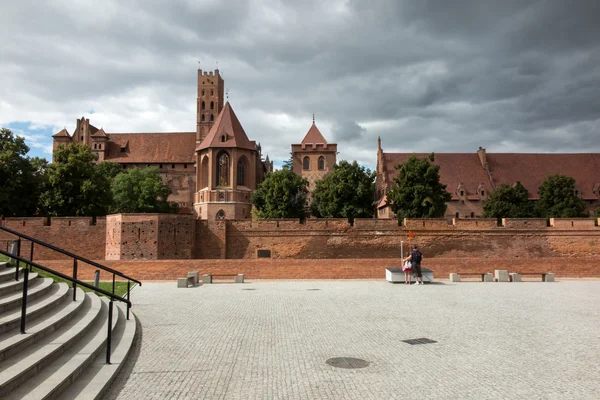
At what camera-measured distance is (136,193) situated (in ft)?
163

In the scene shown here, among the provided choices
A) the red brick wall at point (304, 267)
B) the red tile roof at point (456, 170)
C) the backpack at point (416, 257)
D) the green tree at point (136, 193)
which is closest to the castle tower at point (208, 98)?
the green tree at point (136, 193)

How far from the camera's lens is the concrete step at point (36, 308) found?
5689 mm

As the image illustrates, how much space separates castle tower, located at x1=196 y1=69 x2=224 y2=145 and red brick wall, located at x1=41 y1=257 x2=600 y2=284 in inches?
2240

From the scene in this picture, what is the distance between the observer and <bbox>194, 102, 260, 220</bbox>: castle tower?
171 feet

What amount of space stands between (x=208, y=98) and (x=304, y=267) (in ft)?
208

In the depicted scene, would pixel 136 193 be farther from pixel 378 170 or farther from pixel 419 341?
pixel 419 341

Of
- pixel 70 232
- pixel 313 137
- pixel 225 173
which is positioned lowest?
pixel 70 232

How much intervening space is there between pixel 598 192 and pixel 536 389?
58.8m

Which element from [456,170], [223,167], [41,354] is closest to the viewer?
[41,354]

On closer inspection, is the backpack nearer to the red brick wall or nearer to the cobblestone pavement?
the red brick wall

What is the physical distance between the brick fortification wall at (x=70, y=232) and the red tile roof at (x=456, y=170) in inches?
1399

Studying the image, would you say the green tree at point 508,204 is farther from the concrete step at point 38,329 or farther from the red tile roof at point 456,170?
the concrete step at point 38,329

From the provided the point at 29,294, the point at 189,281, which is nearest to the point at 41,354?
the point at 29,294

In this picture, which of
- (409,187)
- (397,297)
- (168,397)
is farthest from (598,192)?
(168,397)
